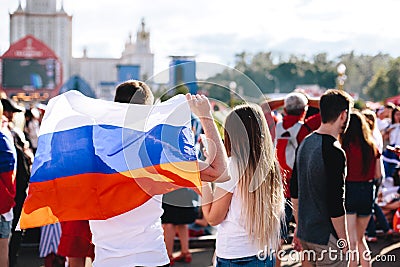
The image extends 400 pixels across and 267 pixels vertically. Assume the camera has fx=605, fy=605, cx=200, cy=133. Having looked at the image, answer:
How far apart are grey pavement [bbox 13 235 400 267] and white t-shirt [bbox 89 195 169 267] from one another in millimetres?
3034

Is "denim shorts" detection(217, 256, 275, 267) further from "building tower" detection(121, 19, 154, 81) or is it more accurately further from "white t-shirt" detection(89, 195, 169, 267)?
"building tower" detection(121, 19, 154, 81)

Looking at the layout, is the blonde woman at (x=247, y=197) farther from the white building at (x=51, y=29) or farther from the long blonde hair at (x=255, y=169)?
the white building at (x=51, y=29)

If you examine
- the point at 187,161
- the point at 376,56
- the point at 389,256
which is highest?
the point at 376,56

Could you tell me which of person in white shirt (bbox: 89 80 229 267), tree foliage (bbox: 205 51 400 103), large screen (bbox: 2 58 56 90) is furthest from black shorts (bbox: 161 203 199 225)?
tree foliage (bbox: 205 51 400 103)

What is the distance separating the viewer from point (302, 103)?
5.32 meters

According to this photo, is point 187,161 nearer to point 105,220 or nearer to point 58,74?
point 105,220

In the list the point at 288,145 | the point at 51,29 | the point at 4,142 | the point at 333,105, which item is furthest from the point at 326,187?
the point at 51,29

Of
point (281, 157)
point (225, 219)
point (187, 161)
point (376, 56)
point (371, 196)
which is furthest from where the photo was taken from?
point (376, 56)

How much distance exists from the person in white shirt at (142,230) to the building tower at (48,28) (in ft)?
316

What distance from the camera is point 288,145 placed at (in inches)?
210

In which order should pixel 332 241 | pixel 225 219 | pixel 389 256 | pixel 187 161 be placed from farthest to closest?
pixel 389 256 → pixel 332 241 → pixel 225 219 → pixel 187 161

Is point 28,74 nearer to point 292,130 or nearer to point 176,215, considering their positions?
point 176,215

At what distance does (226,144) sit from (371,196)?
2.49 meters

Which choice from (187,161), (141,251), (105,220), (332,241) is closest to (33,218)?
(105,220)
